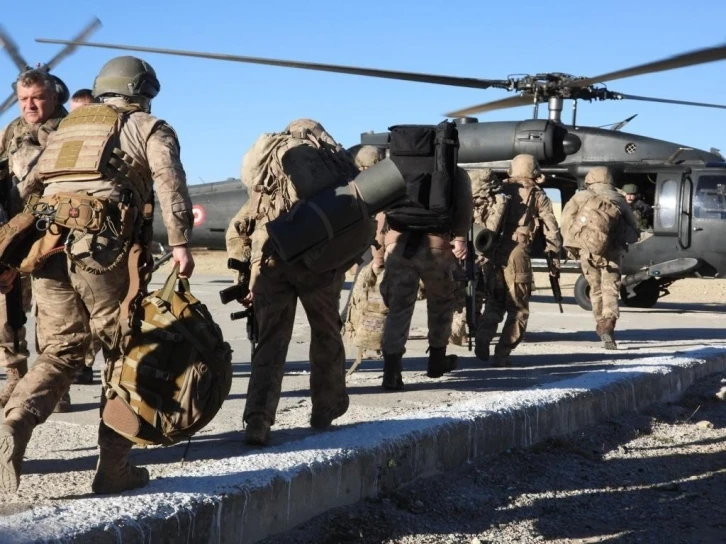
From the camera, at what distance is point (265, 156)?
213 inches

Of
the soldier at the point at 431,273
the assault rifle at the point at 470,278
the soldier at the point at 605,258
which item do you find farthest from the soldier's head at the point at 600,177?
the soldier at the point at 431,273

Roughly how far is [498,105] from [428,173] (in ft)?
26.7

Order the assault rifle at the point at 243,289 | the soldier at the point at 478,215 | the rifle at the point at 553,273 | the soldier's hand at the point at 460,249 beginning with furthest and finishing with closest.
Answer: the rifle at the point at 553,273
the soldier at the point at 478,215
the soldier's hand at the point at 460,249
the assault rifle at the point at 243,289

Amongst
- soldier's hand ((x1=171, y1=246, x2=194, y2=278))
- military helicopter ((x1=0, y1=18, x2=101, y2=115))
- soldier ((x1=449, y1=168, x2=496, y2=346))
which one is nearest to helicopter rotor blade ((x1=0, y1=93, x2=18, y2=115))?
military helicopter ((x1=0, y1=18, x2=101, y2=115))

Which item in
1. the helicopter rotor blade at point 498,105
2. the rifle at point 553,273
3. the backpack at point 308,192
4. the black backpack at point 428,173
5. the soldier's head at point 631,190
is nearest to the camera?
the backpack at point 308,192

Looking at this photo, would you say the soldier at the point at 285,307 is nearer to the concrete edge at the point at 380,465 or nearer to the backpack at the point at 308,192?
the backpack at the point at 308,192

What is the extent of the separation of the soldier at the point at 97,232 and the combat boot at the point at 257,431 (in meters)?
0.91

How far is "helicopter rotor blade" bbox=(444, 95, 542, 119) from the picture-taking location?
15078 mm

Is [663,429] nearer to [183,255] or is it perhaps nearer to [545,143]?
[183,255]

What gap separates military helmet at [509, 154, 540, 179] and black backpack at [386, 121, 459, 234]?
2260 millimetres

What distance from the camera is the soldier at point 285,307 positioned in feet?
17.5

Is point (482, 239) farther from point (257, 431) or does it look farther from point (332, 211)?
point (257, 431)

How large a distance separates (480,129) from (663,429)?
9.33 metres

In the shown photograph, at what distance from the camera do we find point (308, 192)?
5262 mm
